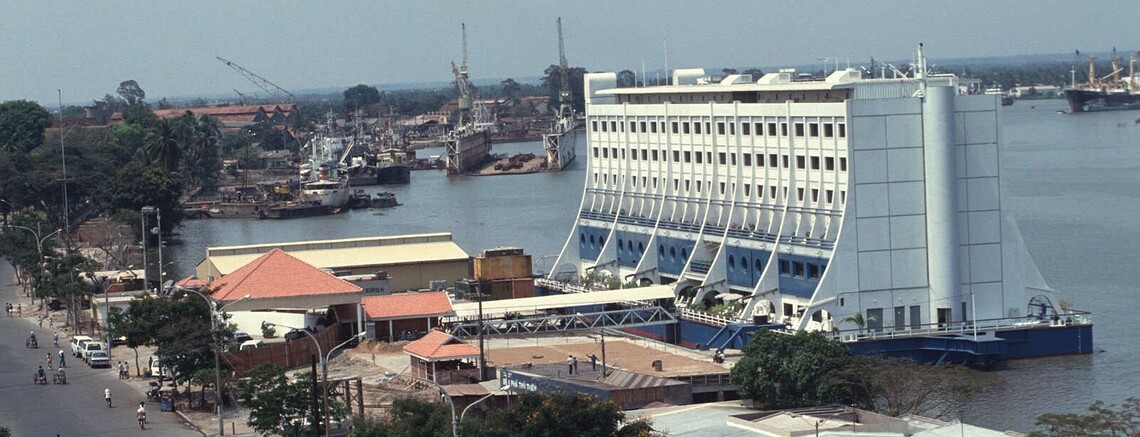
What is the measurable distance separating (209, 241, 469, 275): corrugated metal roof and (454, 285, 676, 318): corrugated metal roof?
867 cm

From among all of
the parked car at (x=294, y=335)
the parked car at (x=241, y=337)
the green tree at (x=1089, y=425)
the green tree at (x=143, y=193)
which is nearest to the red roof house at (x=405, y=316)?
the parked car at (x=294, y=335)

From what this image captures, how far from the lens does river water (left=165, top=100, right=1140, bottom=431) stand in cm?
4822

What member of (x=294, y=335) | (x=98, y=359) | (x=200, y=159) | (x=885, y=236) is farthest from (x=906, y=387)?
(x=200, y=159)

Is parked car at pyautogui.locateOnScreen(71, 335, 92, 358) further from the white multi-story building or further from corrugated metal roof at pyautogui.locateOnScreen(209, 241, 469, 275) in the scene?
the white multi-story building

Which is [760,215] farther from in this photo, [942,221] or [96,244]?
[96,244]

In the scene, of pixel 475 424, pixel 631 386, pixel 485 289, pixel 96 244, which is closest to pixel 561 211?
pixel 96 244

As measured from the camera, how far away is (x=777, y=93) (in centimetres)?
5706

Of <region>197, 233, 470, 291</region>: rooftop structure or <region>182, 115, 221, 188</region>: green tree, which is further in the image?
<region>182, 115, 221, 188</region>: green tree

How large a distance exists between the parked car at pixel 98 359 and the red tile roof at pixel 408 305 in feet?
24.7

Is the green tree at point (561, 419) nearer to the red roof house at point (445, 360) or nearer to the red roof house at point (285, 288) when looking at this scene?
the red roof house at point (445, 360)

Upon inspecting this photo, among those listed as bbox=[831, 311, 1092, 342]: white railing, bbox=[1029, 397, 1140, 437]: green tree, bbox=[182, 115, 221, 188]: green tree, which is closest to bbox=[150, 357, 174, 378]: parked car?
bbox=[831, 311, 1092, 342]: white railing

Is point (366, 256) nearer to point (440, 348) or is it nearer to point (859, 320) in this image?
point (440, 348)

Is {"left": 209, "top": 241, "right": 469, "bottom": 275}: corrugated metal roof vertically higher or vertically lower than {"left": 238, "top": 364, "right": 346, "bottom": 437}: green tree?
higher

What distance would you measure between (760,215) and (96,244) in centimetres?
4474
